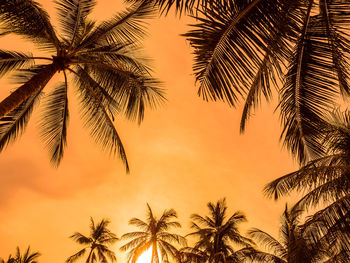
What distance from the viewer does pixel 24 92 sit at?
15.5 feet

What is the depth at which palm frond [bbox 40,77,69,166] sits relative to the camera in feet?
22.7

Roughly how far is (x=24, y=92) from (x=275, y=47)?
436 cm

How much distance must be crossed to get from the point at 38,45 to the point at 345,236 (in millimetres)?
9564

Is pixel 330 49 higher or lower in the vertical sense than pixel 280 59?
higher

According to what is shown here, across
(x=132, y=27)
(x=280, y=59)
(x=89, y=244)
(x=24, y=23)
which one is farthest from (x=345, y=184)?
(x=89, y=244)

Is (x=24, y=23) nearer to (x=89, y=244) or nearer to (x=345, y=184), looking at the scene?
(x=345, y=184)

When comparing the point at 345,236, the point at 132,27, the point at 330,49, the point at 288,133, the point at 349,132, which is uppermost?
the point at 132,27

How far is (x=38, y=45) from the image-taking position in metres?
6.46

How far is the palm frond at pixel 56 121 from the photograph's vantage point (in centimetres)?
692

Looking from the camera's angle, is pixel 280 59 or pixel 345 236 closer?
pixel 280 59

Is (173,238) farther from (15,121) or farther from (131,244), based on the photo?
(15,121)

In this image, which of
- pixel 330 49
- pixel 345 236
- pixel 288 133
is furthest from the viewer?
pixel 345 236

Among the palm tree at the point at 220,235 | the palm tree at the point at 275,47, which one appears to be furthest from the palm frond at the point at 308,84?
the palm tree at the point at 220,235

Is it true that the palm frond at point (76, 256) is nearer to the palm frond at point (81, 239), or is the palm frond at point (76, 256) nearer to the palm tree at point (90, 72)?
the palm frond at point (81, 239)
